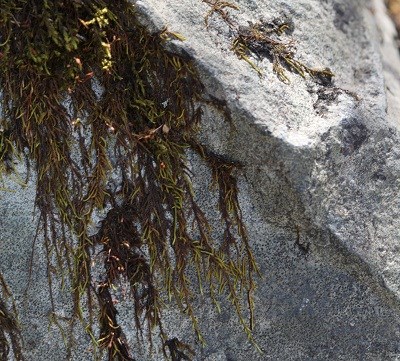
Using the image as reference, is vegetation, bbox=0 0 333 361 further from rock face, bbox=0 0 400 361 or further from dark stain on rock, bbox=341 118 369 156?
dark stain on rock, bbox=341 118 369 156

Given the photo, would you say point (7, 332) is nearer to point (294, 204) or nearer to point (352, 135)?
point (294, 204)

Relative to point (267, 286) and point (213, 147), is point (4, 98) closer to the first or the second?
point (213, 147)

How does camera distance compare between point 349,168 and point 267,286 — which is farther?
point 267,286

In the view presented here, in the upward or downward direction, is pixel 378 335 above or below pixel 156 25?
below

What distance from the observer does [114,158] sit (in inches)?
82.9

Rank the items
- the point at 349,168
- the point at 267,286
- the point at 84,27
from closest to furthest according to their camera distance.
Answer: the point at 84,27 → the point at 349,168 → the point at 267,286

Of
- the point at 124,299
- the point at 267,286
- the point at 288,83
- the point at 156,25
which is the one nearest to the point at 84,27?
the point at 156,25

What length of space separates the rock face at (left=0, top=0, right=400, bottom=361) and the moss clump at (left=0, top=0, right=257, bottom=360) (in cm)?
6

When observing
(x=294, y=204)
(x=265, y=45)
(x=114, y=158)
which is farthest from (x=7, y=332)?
(x=265, y=45)

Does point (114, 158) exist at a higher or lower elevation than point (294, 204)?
lower

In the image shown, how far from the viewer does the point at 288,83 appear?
216cm

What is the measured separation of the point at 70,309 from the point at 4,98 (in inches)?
31.5

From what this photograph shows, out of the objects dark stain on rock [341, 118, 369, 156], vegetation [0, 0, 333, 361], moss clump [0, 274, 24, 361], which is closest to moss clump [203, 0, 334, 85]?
vegetation [0, 0, 333, 361]

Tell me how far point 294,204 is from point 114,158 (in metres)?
0.66
